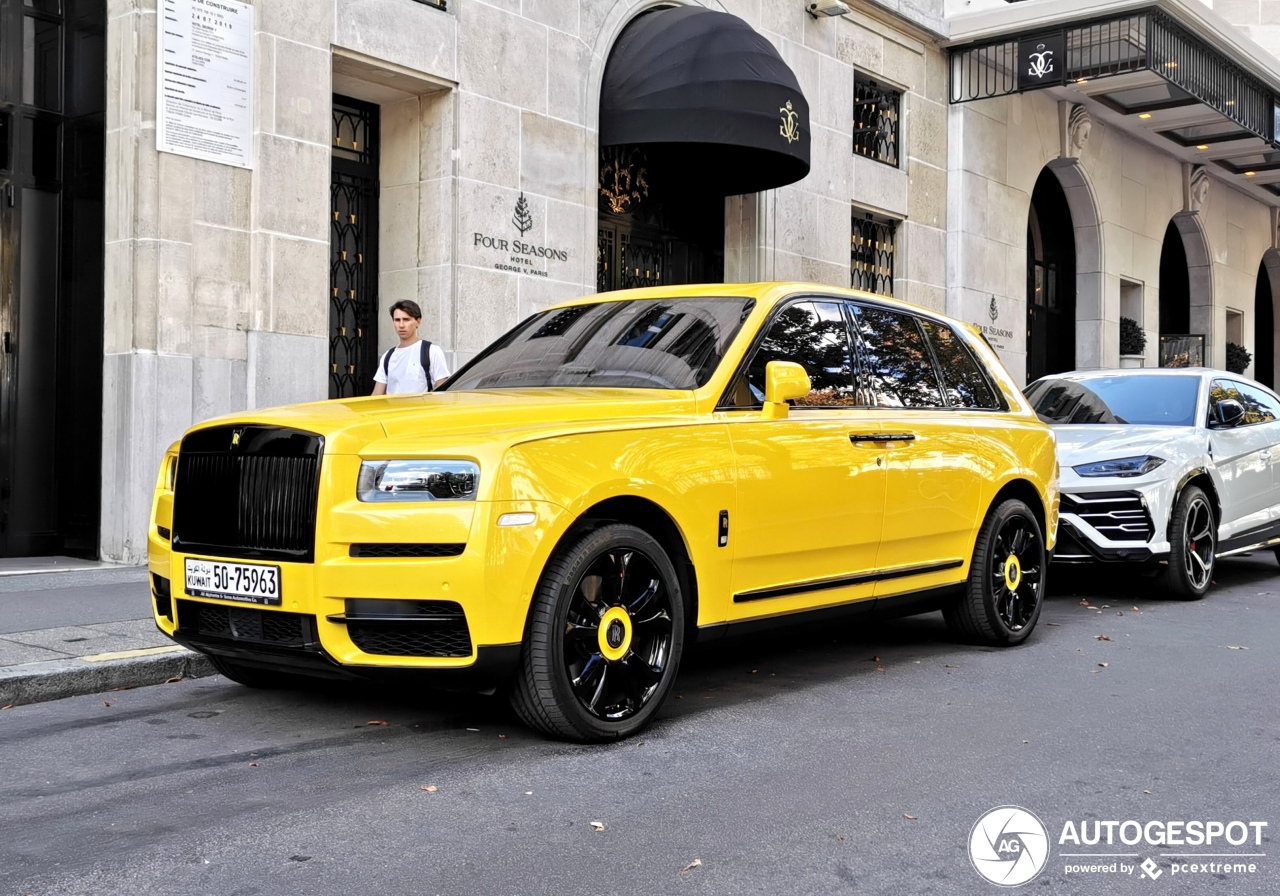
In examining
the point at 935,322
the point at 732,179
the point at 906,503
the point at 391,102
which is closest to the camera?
the point at 906,503

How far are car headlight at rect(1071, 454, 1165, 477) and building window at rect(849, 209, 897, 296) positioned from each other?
887cm

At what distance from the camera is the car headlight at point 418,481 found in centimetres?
451

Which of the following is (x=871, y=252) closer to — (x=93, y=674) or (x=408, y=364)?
(x=408, y=364)

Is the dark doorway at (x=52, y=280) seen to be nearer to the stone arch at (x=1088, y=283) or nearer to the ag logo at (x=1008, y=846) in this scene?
the ag logo at (x=1008, y=846)

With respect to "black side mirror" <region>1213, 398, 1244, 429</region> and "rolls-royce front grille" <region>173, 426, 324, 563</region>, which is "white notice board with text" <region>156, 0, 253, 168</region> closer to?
Result: "rolls-royce front grille" <region>173, 426, 324, 563</region>

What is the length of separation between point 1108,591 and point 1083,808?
20.6ft

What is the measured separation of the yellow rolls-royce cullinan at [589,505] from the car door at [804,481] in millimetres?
13

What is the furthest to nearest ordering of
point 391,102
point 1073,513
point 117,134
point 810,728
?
point 391,102
point 117,134
point 1073,513
point 810,728

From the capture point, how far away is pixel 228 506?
486 centimetres

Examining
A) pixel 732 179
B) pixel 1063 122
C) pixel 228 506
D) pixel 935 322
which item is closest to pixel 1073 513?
pixel 935 322

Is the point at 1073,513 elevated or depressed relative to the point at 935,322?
depressed

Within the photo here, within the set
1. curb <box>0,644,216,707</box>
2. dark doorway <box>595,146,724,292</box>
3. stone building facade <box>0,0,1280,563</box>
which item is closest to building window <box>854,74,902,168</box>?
stone building facade <box>0,0,1280,563</box>

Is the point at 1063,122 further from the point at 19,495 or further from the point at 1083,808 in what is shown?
the point at 1083,808

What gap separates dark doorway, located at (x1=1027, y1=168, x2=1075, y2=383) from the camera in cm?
2380
